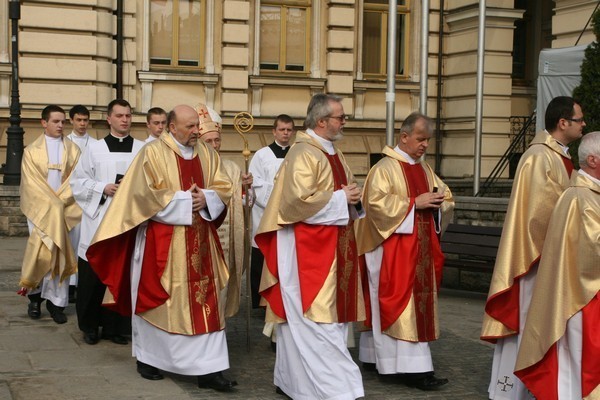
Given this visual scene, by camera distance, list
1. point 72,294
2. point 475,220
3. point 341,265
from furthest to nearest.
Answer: point 475,220, point 72,294, point 341,265

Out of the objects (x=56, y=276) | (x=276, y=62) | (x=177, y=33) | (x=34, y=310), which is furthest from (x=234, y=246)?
(x=276, y=62)

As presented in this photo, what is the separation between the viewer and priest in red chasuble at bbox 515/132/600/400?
550cm

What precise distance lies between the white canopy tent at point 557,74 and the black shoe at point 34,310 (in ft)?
26.8

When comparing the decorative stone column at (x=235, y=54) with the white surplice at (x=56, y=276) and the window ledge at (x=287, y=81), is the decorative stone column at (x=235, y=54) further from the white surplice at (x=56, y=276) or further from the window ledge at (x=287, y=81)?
the white surplice at (x=56, y=276)

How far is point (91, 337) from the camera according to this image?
822 centimetres

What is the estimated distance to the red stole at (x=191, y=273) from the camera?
683 centimetres

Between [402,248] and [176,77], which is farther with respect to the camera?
[176,77]

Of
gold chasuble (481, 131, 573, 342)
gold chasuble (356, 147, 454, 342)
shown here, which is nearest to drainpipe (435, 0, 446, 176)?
gold chasuble (356, 147, 454, 342)

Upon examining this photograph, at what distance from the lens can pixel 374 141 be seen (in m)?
20.7

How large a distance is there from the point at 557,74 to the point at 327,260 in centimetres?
Result: 953

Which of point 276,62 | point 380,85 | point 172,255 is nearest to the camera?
point 172,255

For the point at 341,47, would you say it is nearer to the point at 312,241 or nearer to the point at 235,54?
the point at 235,54

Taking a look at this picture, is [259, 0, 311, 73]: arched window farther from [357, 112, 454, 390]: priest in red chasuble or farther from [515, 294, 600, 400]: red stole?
[515, 294, 600, 400]: red stole

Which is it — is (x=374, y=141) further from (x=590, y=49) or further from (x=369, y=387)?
(x=369, y=387)
